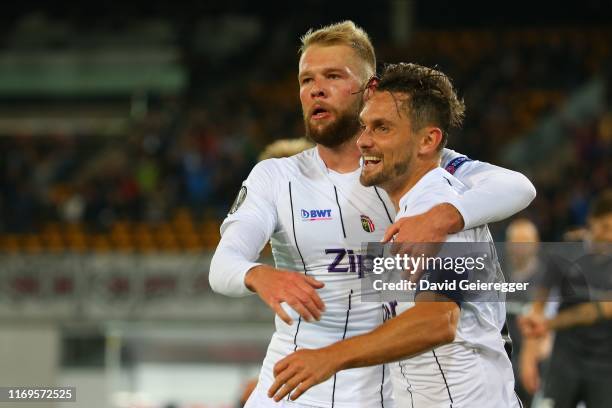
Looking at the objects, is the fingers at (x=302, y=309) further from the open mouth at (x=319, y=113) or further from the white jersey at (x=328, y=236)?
the open mouth at (x=319, y=113)

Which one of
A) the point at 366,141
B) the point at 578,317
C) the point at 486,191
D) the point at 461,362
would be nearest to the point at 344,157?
the point at 366,141

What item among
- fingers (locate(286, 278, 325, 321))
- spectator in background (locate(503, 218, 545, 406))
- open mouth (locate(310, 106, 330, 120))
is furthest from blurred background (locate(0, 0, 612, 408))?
fingers (locate(286, 278, 325, 321))

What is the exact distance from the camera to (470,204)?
2.88 m

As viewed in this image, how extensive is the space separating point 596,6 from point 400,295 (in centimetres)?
1913

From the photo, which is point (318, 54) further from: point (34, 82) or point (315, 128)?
point (34, 82)

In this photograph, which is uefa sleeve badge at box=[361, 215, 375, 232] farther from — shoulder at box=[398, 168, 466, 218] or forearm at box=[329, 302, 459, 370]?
forearm at box=[329, 302, 459, 370]

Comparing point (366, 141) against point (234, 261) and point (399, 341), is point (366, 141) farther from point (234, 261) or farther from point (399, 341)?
point (399, 341)

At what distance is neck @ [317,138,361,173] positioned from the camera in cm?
349

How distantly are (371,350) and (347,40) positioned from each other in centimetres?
138

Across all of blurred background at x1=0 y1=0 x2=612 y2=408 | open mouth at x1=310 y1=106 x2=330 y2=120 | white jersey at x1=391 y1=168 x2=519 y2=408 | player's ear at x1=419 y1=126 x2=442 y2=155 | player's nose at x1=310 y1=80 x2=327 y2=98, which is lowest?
white jersey at x1=391 y1=168 x2=519 y2=408

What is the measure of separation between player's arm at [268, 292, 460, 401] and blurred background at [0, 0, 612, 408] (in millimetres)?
2877

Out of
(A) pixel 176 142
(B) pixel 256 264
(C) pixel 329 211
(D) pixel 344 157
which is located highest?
(A) pixel 176 142

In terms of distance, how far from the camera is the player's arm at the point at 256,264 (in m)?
2.63

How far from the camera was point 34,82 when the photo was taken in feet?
72.1
